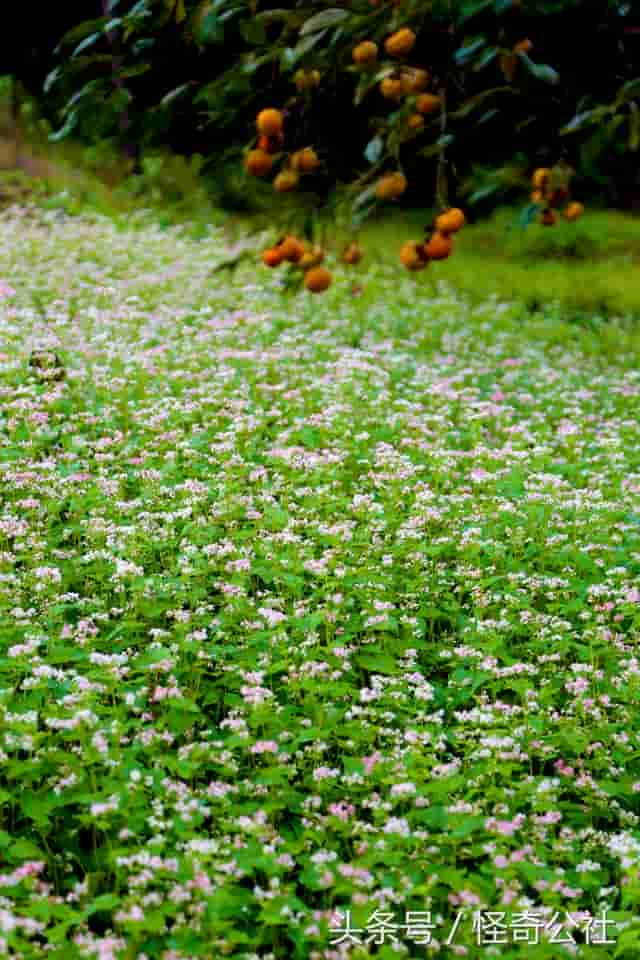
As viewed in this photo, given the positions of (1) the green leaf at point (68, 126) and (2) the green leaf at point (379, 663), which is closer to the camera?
(1) the green leaf at point (68, 126)

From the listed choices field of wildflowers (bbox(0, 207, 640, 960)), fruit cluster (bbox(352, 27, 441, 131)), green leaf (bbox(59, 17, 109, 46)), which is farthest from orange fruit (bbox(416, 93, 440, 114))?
green leaf (bbox(59, 17, 109, 46))

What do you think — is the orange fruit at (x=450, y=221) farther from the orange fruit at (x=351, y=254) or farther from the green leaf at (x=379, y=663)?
the green leaf at (x=379, y=663)

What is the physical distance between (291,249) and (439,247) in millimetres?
368

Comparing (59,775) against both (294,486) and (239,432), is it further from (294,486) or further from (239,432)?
(239,432)

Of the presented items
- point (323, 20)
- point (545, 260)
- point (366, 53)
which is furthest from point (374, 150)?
point (545, 260)

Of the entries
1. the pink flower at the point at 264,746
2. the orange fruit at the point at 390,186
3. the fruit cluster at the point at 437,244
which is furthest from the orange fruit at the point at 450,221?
the pink flower at the point at 264,746

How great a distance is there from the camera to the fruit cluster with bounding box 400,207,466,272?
9.16 feet

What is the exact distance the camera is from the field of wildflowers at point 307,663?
3.09m

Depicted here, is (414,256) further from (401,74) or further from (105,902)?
(105,902)

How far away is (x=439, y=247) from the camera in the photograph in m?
2.80

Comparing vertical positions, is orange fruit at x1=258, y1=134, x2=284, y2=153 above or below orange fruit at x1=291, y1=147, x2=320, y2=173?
above

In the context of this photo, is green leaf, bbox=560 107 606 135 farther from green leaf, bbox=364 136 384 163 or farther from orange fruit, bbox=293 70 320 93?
orange fruit, bbox=293 70 320 93

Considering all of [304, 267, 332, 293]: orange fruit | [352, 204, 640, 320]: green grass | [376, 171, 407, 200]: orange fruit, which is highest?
[376, 171, 407, 200]: orange fruit

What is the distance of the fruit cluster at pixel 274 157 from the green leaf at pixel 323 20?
A: 0.20m
